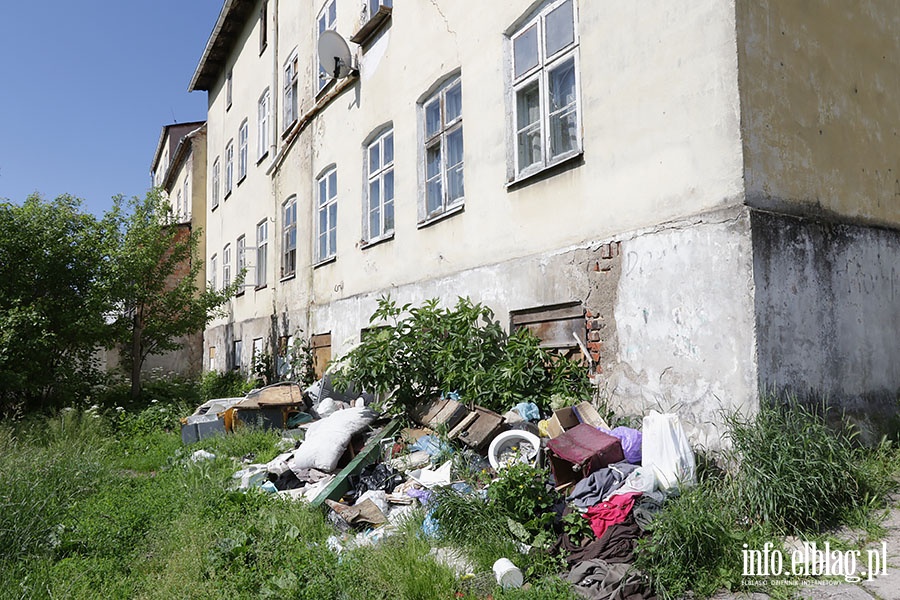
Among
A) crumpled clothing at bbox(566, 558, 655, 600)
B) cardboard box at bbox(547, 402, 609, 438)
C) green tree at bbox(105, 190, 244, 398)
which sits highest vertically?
green tree at bbox(105, 190, 244, 398)

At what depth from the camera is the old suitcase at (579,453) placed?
185 inches

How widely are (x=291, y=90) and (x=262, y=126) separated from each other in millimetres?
2135

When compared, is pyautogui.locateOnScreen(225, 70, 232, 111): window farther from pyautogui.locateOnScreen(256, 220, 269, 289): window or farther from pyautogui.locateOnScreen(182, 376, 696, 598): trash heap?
pyautogui.locateOnScreen(182, 376, 696, 598): trash heap

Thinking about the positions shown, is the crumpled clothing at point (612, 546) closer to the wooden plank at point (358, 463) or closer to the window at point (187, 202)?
the wooden plank at point (358, 463)

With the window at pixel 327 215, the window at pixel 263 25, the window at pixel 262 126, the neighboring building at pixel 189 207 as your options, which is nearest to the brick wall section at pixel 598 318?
the window at pixel 327 215

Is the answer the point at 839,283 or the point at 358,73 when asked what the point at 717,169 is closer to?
the point at 839,283

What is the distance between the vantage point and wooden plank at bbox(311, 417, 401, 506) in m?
5.46

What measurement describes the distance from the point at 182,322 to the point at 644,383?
1074 cm

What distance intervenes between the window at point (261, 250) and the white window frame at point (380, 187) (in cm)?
547

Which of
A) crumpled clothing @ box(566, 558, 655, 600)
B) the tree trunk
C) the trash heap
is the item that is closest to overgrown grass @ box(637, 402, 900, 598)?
crumpled clothing @ box(566, 558, 655, 600)

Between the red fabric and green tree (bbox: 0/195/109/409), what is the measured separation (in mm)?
9183

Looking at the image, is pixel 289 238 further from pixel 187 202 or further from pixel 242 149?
pixel 187 202

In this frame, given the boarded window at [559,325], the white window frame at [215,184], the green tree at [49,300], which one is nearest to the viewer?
the boarded window at [559,325]

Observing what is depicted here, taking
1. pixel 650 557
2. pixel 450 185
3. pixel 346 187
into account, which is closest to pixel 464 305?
pixel 450 185
